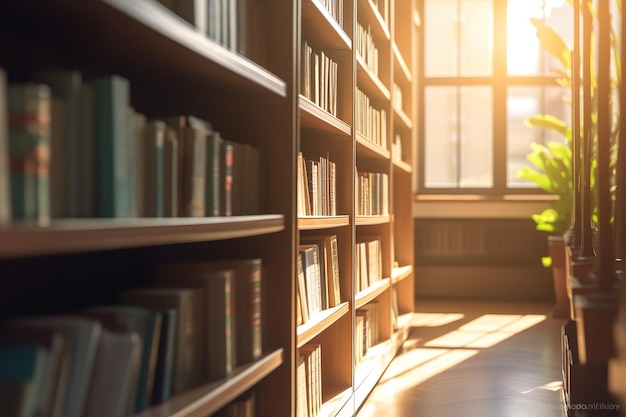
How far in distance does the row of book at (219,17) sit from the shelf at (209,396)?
72cm

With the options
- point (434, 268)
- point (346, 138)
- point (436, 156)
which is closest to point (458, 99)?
point (436, 156)

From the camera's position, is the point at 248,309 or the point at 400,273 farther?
the point at 400,273

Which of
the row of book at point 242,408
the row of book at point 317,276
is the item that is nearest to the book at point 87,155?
the row of book at point 242,408

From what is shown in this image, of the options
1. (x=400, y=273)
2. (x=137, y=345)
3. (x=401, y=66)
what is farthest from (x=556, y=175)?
(x=137, y=345)

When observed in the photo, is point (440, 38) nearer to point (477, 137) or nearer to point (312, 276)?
point (477, 137)

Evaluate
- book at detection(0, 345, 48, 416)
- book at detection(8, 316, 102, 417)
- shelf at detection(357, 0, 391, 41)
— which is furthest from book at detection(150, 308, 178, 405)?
shelf at detection(357, 0, 391, 41)

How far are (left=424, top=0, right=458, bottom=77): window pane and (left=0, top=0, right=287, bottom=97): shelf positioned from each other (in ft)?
18.2

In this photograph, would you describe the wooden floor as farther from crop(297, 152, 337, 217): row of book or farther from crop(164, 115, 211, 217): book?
crop(164, 115, 211, 217): book

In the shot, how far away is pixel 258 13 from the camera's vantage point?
1.91 m

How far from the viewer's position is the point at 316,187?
8.51 feet

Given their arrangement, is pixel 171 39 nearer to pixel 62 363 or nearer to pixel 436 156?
pixel 62 363

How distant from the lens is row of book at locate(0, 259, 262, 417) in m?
0.98

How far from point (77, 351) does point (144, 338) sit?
0.81 ft

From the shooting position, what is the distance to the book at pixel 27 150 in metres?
0.94
